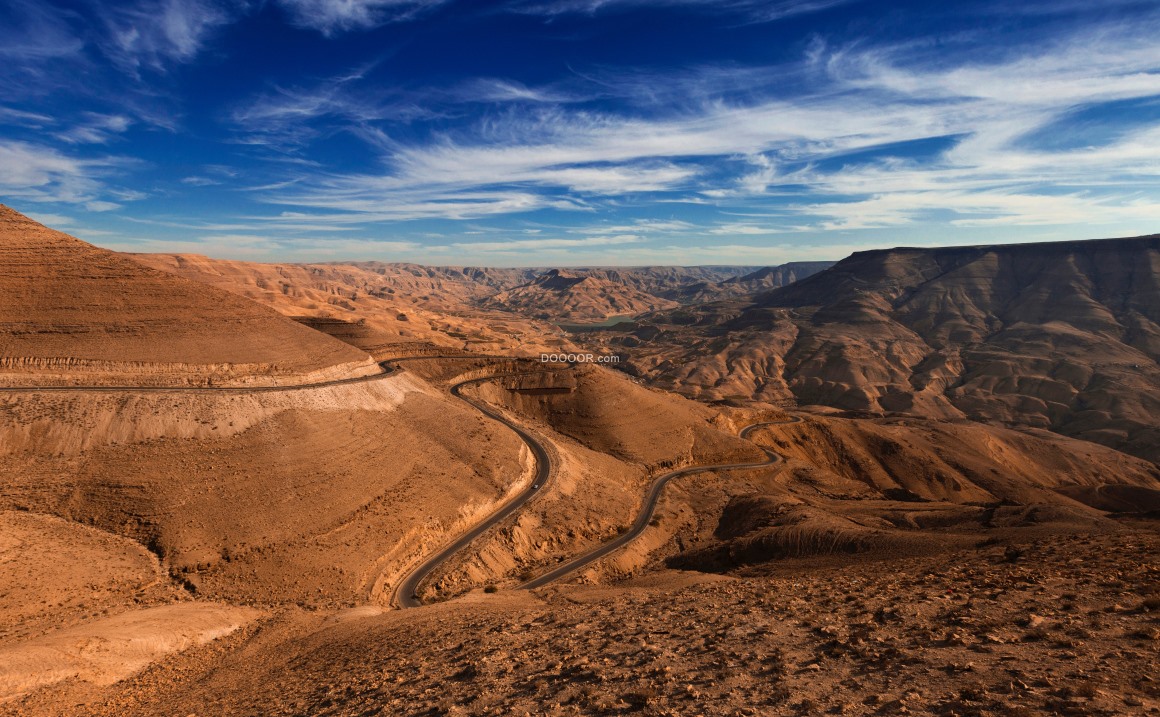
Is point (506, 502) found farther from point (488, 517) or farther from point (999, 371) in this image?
point (999, 371)

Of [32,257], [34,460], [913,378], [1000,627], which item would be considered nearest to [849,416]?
[913,378]

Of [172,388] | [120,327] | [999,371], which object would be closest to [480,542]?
[172,388]

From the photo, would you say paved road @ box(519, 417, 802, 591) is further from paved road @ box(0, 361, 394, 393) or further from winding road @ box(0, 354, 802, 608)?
paved road @ box(0, 361, 394, 393)

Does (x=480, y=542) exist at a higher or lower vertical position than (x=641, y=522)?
higher

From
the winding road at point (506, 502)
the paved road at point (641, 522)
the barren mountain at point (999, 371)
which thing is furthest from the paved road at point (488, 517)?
the barren mountain at point (999, 371)

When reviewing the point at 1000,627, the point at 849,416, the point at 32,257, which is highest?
the point at 32,257

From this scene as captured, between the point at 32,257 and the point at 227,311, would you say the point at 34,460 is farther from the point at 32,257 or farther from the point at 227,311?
the point at 32,257
